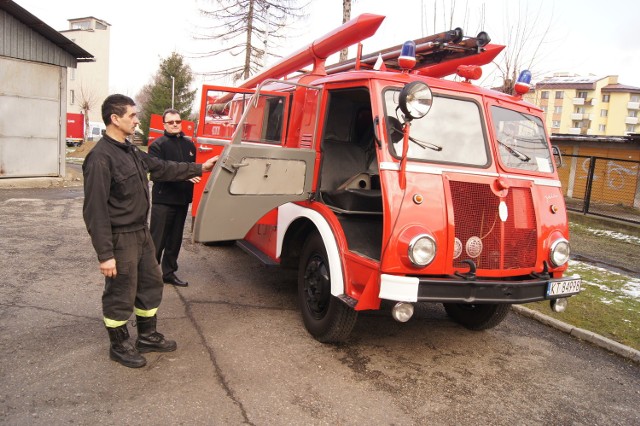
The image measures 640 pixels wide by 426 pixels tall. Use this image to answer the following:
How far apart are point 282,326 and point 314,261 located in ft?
2.49

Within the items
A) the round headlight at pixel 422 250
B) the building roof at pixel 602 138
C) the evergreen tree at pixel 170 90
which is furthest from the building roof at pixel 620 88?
the round headlight at pixel 422 250

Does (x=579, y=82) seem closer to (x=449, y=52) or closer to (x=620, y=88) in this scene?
(x=620, y=88)

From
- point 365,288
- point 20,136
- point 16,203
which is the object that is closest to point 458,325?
point 365,288

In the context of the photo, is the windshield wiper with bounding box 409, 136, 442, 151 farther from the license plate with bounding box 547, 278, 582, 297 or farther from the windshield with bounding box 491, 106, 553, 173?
the license plate with bounding box 547, 278, 582, 297

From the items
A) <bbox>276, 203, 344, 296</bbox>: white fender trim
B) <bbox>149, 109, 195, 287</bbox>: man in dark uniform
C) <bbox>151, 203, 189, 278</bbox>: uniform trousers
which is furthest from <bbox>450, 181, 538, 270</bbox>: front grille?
<bbox>151, 203, 189, 278</bbox>: uniform trousers

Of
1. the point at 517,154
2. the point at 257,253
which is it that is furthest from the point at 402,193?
the point at 257,253

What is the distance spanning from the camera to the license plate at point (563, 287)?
13.3 feet

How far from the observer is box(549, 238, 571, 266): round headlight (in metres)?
4.19

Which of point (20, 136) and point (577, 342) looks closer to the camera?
point (577, 342)

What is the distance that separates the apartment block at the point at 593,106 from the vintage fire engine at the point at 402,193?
7812 cm

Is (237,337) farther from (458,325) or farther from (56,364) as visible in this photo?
(458,325)

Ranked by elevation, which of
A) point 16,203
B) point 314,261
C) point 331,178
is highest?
point 331,178

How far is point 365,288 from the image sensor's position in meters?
3.77

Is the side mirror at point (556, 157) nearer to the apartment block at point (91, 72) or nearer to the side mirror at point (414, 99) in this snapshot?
the side mirror at point (414, 99)
